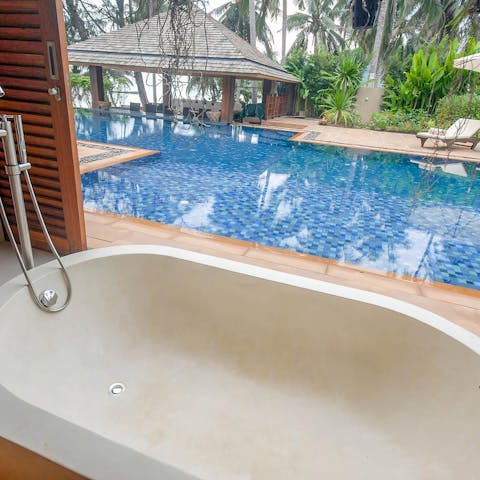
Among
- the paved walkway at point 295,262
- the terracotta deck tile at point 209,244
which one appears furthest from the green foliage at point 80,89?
the terracotta deck tile at point 209,244

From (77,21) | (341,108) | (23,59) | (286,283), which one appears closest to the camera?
(286,283)

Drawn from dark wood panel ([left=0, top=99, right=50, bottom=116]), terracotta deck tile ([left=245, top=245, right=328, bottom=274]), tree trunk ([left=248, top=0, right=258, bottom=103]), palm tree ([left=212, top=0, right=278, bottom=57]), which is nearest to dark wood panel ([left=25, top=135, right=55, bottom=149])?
dark wood panel ([left=0, top=99, right=50, bottom=116])

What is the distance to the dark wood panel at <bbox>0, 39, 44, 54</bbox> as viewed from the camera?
1863 mm

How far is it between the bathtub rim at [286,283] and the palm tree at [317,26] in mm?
23415

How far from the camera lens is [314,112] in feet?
59.8

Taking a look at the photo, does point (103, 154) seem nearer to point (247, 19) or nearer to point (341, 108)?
point (341, 108)

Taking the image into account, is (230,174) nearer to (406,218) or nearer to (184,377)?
(406,218)

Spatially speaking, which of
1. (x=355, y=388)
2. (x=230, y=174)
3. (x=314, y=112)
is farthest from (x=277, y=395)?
(x=314, y=112)

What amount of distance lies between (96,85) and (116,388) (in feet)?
48.6

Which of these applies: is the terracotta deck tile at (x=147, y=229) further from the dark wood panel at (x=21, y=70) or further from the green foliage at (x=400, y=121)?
the green foliage at (x=400, y=121)

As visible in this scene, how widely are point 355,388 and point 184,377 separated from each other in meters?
0.88

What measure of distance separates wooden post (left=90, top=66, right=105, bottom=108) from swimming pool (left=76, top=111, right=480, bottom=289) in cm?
624

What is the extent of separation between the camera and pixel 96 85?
14102 millimetres

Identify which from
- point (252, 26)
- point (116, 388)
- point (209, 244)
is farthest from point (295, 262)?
point (252, 26)
